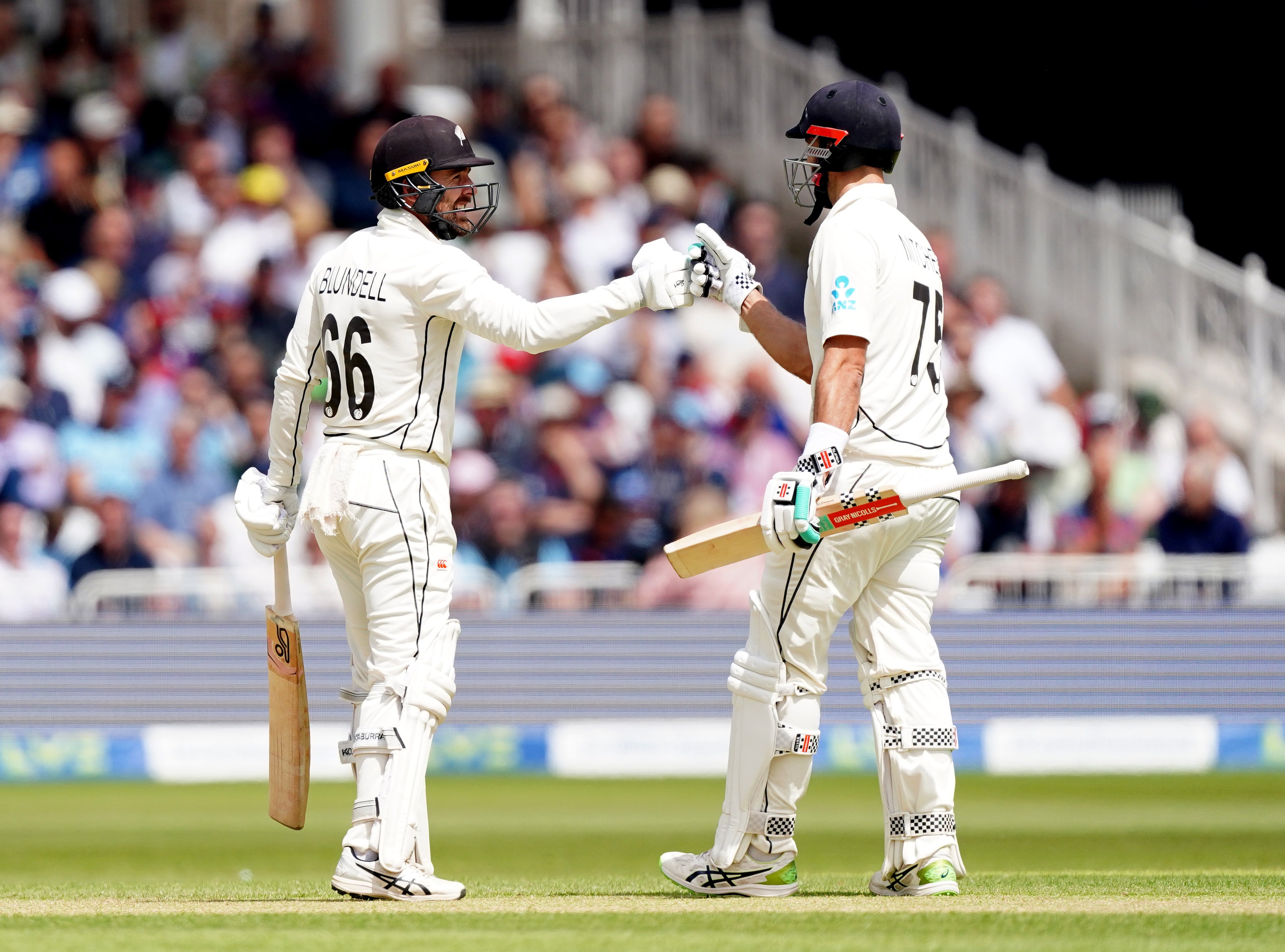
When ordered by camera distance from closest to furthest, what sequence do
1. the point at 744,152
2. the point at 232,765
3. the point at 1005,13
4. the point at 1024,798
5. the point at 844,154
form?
the point at 844,154 < the point at 1024,798 < the point at 232,765 < the point at 744,152 < the point at 1005,13

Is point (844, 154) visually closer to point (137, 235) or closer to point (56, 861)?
point (56, 861)

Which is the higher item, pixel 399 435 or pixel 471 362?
pixel 471 362

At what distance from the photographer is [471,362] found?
12.9 meters

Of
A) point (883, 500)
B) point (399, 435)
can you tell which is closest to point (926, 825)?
point (883, 500)

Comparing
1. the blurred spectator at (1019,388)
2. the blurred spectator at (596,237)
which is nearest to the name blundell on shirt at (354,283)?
the blurred spectator at (1019,388)

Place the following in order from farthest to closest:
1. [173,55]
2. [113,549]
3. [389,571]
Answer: [173,55]
[113,549]
[389,571]

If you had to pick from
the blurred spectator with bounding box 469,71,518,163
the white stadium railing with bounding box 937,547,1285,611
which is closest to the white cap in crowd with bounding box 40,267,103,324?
the blurred spectator with bounding box 469,71,518,163

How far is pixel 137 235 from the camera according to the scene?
46.0ft

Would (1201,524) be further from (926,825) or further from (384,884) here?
(384,884)

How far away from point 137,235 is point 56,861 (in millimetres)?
7324

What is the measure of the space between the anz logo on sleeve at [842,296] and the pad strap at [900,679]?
104cm

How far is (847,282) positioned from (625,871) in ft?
8.48

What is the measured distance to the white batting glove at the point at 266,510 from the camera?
5.96m

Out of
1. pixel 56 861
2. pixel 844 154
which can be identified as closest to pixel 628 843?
pixel 56 861
